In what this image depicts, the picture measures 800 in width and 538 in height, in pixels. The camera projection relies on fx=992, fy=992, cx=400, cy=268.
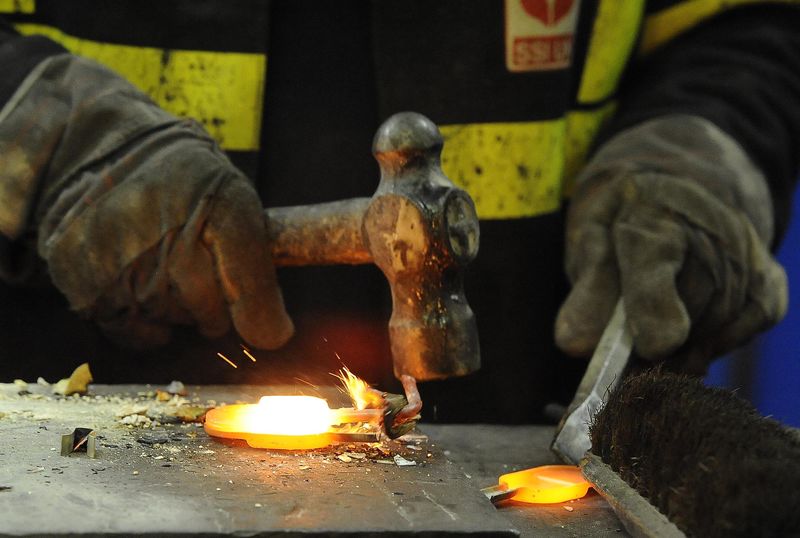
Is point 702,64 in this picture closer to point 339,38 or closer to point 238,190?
point 339,38

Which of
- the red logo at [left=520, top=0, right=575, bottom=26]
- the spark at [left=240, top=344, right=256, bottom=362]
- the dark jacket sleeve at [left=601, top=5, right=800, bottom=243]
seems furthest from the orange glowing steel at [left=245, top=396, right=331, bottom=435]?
the dark jacket sleeve at [left=601, top=5, right=800, bottom=243]

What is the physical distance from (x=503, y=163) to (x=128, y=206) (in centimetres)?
88

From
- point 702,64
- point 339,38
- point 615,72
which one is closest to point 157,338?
point 339,38

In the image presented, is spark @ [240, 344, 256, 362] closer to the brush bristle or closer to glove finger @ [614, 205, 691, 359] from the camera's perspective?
glove finger @ [614, 205, 691, 359]

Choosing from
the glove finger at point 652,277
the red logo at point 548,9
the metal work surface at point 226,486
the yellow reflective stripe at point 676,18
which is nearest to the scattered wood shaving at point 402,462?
the metal work surface at point 226,486

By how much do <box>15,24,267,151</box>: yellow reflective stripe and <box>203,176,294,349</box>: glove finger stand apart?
0.46 meters

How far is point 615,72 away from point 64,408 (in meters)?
1.50

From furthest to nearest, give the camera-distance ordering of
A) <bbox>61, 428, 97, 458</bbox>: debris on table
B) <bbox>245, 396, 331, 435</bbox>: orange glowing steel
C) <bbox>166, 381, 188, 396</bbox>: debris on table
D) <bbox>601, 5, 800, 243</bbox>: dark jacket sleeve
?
<bbox>601, 5, 800, 243</bbox>: dark jacket sleeve
<bbox>166, 381, 188, 396</bbox>: debris on table
<bbox>245, 396, 331, 435</bbox>: orange glowing steel
<bbox>61, 428, 97, 458</bbox>: debris on table

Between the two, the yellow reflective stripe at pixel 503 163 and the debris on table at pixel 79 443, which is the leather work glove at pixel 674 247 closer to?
the yellow reflective stripe at pixel 503 163

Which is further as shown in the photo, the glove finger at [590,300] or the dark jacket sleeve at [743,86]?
the dark jacket sleeve at [743,86]

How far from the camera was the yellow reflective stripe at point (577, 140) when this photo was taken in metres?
2.37

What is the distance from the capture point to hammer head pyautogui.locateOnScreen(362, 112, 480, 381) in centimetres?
138

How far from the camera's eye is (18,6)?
2039 millimetres

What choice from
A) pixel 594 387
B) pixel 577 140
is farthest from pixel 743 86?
pixel 594 387
